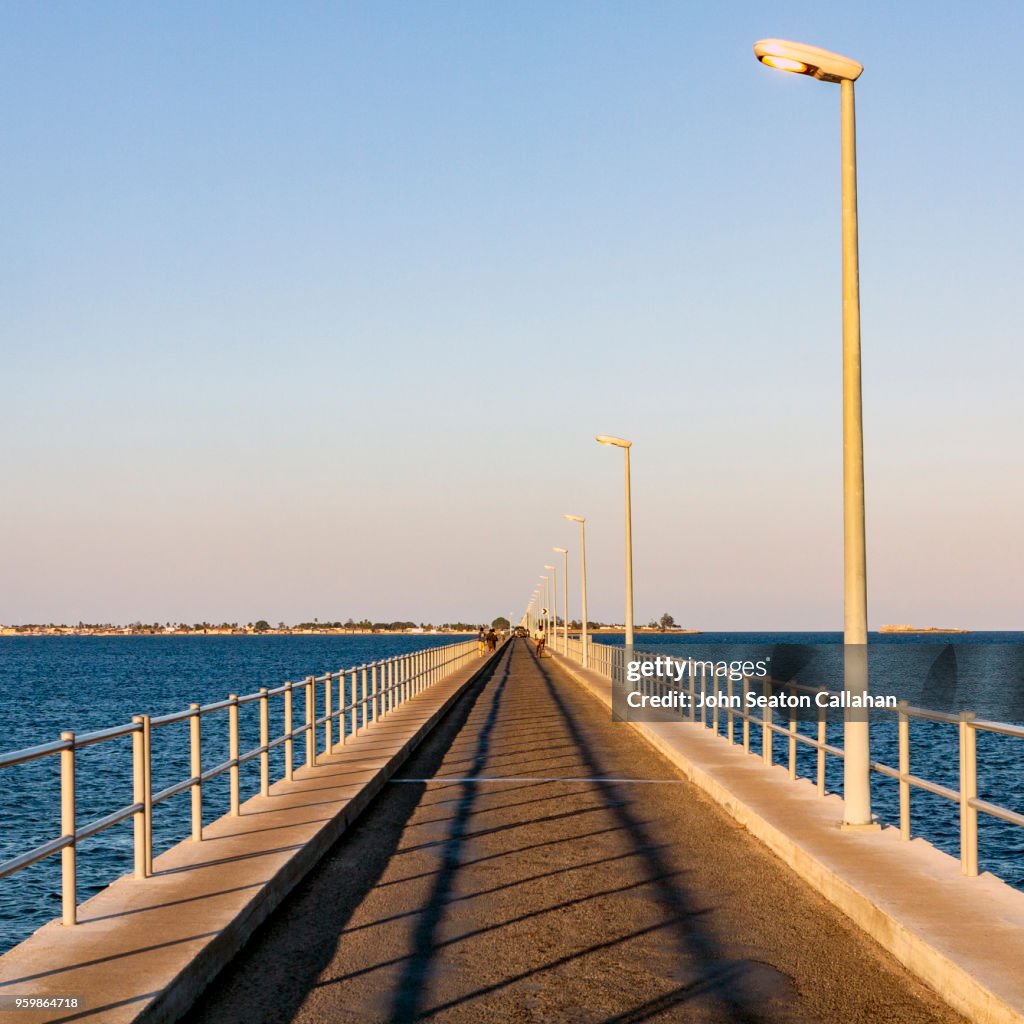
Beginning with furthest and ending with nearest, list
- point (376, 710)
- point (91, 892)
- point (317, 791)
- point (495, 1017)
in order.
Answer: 1. point (376, 710)
2. point (91, 892)
3. point (317, 791)
4. point (495, 1017)

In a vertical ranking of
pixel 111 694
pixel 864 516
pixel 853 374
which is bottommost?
pixel 111 694

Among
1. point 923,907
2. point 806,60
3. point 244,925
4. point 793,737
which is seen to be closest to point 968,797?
point 923,907

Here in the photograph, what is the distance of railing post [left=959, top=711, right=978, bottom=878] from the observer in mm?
9586

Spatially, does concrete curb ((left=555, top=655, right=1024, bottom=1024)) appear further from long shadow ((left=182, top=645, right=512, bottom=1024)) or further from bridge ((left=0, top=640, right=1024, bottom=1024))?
long shadow ((left=182, top=645, right=512, bottom=1024))

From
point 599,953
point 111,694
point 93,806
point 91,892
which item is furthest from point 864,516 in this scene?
point 111,694

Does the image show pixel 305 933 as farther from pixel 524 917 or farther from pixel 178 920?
pixel 524 917

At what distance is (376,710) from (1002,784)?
60.0ft

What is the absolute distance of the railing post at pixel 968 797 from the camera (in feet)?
31.4

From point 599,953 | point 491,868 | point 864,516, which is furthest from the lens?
point 864,516

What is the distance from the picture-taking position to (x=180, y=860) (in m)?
10.4

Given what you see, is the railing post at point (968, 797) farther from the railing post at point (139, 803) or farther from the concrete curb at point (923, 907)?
the railing post at point (139, 803)

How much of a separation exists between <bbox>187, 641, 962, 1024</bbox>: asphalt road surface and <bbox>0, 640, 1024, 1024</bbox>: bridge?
0.02m

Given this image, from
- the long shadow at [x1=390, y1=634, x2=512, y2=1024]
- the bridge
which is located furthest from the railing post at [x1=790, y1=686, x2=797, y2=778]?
the long shadow at [x1=390, y1=634, x2=512, y2=1024]

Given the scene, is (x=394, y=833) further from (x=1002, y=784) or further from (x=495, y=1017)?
(x=1002, y=784)
